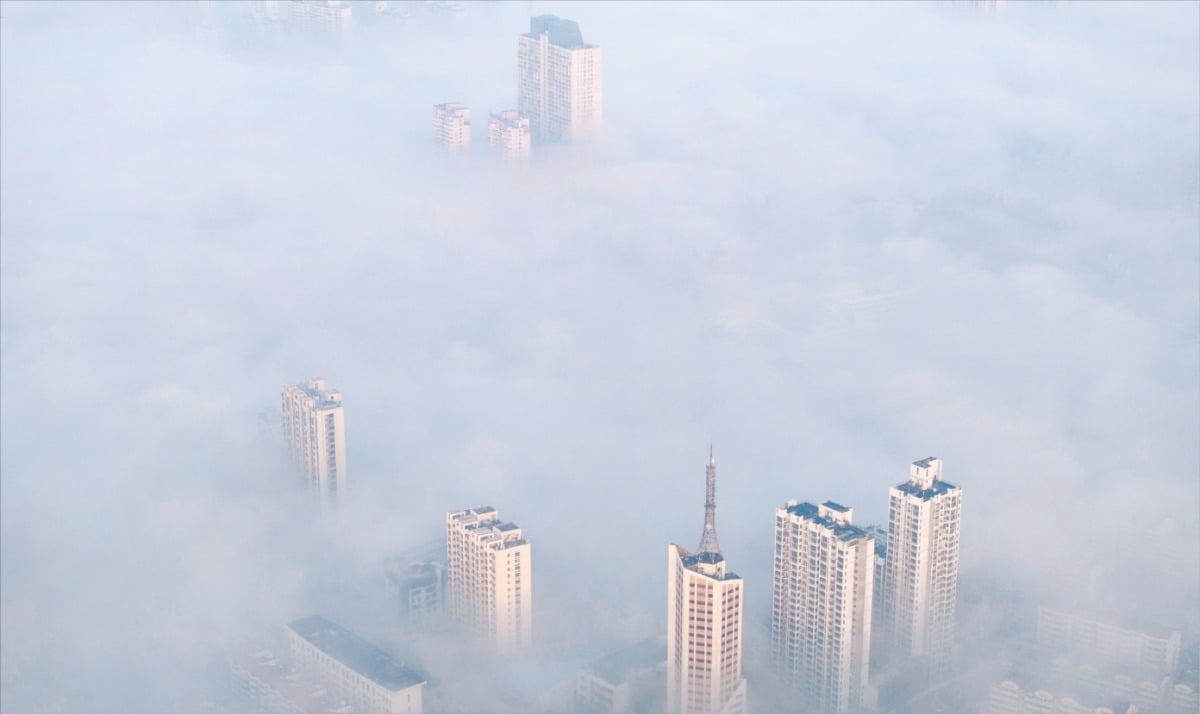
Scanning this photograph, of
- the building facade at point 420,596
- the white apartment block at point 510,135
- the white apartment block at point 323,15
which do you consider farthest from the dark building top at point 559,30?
the building facade at point 420,596

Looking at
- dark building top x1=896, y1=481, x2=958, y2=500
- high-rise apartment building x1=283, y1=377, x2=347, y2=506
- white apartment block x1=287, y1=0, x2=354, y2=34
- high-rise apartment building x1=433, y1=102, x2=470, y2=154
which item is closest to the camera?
dark building top x1=896, y1=481, x2=958, y2=500

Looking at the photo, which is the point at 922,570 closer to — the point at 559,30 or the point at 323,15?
the point at 559,30

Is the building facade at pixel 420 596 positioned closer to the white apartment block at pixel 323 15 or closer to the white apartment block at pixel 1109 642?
the white apartment block at pixel 1109 642

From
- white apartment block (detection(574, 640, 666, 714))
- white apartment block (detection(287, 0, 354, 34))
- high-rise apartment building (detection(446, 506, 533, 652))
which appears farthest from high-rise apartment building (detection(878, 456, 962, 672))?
white apartment block (detection(287, 0, 354, 34))

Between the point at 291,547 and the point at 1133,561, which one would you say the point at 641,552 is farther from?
the point at 1133,561

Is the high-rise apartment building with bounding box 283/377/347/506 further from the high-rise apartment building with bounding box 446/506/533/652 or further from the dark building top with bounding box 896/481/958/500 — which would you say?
the dark building top with bounding box 896/481/958/500
